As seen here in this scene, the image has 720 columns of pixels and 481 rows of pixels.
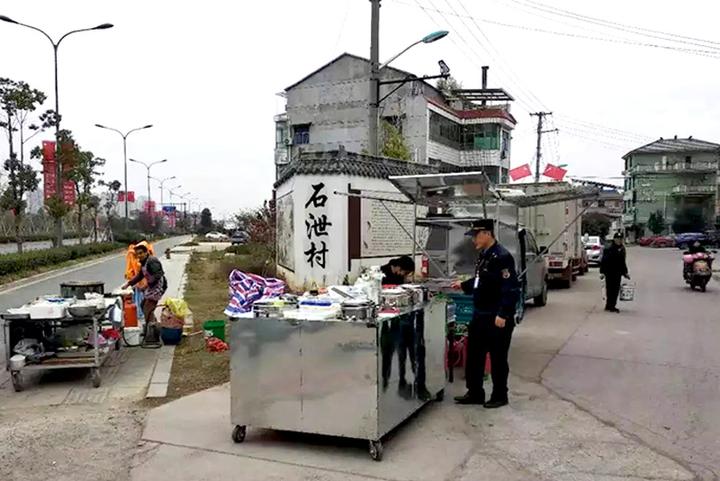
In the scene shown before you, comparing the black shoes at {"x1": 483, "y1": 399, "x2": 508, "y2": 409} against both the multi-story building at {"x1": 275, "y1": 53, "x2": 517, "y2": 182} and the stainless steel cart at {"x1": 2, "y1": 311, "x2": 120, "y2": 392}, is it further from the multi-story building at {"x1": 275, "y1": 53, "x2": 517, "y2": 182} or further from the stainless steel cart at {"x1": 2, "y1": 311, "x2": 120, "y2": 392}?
the multi-story building at {"x1": 275, "y1": 53, "x2": 517, "y2": 182}

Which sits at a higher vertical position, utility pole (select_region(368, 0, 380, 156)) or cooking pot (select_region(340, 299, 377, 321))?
utility pole (select_region(368, 0, 380, 156))

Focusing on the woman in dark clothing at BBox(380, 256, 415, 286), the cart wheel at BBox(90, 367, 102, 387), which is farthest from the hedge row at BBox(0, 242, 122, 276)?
the woman in dark clothing at BBox(380, 256, 415, 286)

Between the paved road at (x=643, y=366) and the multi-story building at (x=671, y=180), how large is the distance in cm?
6461

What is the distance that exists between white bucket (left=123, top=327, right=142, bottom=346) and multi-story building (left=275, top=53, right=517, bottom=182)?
1144 inches

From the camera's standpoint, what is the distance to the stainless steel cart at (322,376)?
495cm

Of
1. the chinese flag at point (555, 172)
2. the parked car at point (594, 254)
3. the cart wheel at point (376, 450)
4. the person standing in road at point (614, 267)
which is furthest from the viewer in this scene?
the parked car at point (594, 254)

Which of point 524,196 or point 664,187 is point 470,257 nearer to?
point 524,196

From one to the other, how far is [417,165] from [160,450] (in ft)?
45.8

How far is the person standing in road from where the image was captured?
1379 cm

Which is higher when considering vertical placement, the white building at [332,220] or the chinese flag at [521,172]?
the chinese flag at [521,172]

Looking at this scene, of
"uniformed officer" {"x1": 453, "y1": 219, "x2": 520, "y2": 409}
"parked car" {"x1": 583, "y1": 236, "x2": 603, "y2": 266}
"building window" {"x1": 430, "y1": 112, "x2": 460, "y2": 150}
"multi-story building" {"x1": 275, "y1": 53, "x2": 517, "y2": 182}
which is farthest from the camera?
"building window" {"x1": 430, "y1": 112, "x2": 460, "y2": 150}

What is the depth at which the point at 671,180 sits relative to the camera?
75.4 m

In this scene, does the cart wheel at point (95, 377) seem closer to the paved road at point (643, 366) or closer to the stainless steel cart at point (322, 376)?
the stainless steel cart at point (322, 376)

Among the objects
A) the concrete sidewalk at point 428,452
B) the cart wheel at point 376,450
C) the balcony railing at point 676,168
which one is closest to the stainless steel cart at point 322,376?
the cart wheel at point 376,450
